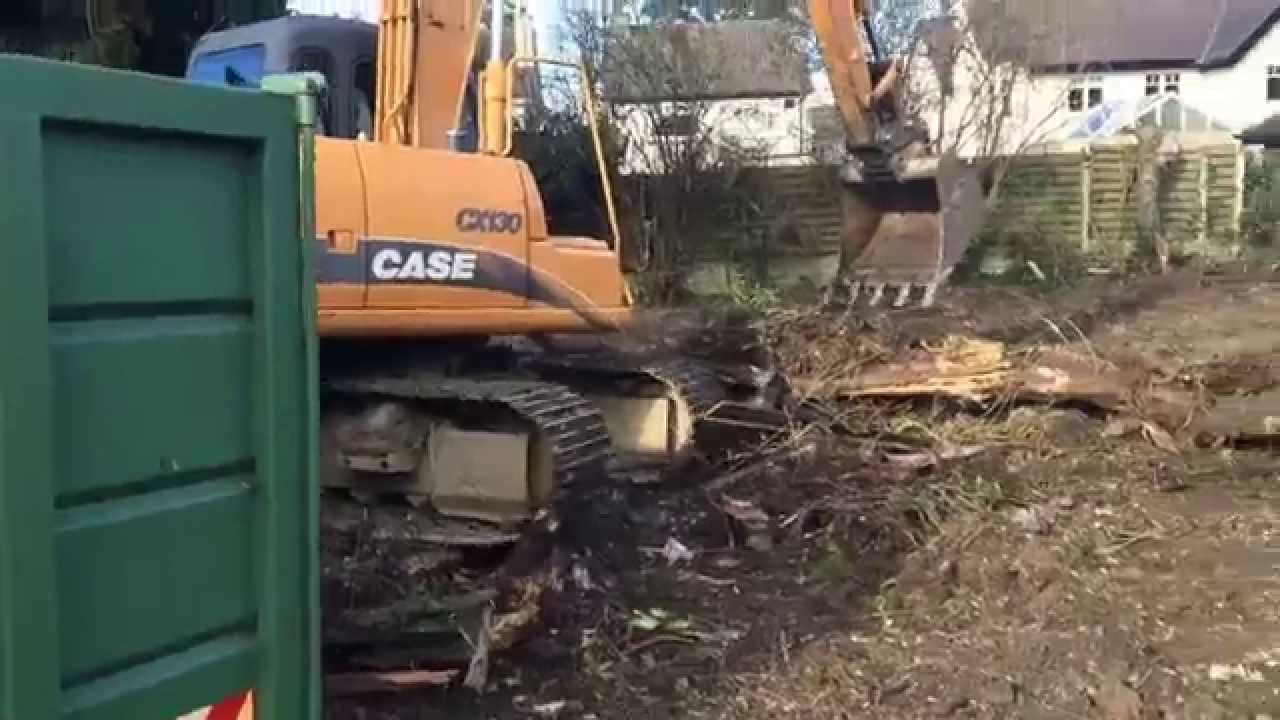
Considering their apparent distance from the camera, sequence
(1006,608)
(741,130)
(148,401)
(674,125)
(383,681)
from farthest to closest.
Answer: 1. (741,130)
2. (674,125)
3. (1006,608)
4. (383,681)
5. (148,401)

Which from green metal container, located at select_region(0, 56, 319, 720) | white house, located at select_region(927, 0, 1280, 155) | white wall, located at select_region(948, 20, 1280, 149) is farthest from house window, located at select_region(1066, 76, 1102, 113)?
green metal container, located at select_region(0, 56, 319, 720)

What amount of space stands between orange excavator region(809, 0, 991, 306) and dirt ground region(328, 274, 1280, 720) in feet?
4.08

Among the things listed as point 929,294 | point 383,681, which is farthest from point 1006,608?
point 929,294

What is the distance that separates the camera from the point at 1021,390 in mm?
10586

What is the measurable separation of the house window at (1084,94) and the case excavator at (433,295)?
19.9 metres

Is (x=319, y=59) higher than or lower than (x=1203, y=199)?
higher

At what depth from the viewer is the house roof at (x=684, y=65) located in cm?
2130

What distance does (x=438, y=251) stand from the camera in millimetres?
7750

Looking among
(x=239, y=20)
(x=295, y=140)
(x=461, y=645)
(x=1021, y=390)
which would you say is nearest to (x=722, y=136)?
(x=239, y=20)

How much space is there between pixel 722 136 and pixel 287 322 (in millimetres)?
18696

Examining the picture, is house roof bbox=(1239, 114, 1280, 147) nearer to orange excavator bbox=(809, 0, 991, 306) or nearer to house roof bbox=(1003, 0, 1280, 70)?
house roof bbox=(1003, 0, 1280, 70)

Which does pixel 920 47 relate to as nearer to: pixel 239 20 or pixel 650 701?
pixel 239 20

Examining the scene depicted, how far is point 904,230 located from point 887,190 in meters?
0.35

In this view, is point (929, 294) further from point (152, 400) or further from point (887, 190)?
point (152, 400)
